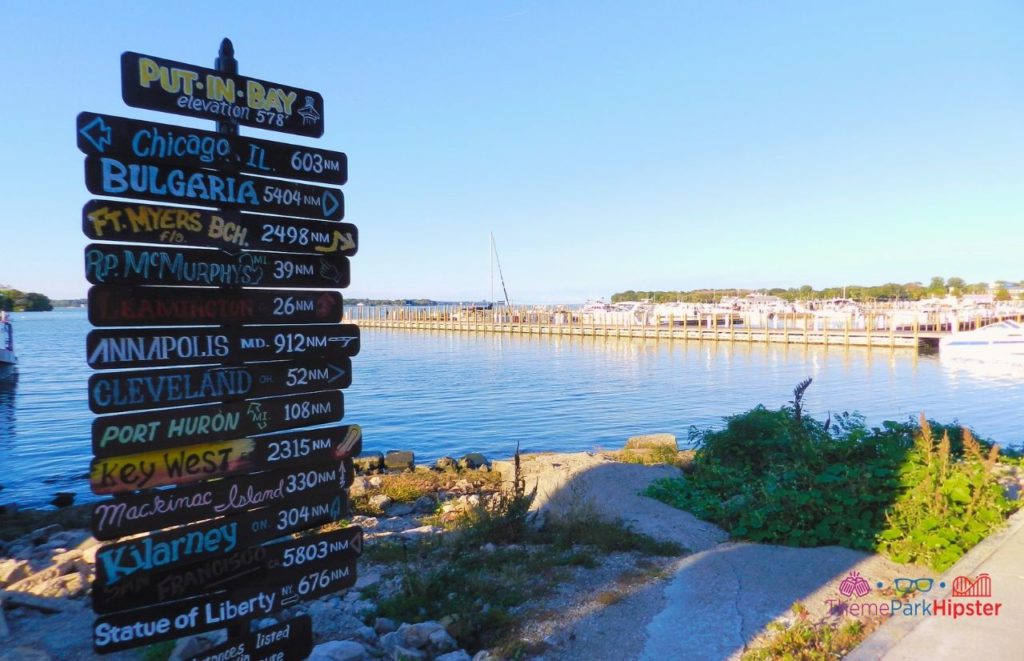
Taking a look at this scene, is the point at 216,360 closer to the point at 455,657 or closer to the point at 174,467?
the point at 174,467

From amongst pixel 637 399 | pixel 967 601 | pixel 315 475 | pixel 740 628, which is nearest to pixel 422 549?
pixel 740 628

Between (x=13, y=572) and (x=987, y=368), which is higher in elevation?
(x=13, y=572)

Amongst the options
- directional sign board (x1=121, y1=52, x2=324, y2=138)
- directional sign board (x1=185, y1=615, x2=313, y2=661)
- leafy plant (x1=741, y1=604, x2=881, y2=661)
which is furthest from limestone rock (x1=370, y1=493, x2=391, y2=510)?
directional sign board (x1=121, y1=52, x2=324, y2=138)

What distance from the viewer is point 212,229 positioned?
3520mm

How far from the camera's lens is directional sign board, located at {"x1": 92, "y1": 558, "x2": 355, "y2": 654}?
311cm

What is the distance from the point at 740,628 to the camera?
5.39 m

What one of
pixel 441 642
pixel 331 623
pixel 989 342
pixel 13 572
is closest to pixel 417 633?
pixel 441 642

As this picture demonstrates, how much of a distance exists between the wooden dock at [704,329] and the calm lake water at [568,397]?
7.78 ft

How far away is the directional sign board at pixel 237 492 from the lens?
3141mm

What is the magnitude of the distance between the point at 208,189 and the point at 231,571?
1955 mm

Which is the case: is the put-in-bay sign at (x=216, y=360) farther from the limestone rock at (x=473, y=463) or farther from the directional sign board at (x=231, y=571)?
the limestone rock at (x=473, y=463)

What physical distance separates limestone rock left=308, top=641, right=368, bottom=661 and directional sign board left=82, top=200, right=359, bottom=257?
3.00 m

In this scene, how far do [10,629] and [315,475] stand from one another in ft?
16.4

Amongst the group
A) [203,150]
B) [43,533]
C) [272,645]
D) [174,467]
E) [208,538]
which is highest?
[203,150]
